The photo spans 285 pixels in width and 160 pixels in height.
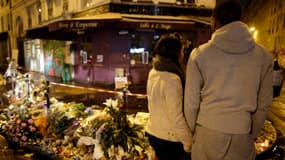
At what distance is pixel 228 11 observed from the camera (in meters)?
1.83

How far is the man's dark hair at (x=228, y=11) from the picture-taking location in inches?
71.9

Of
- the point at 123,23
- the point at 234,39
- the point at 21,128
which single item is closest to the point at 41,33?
the point at 123,23

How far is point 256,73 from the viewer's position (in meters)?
1.81

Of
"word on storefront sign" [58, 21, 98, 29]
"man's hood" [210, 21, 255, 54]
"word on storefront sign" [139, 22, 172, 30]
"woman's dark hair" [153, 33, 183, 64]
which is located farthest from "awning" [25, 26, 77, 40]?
"man's hood" [210, 21, 255, 54]

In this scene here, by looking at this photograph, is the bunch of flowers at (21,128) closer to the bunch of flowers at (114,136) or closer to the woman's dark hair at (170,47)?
the bunch of flowers at (114,136)

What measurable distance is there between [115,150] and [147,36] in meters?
9.44

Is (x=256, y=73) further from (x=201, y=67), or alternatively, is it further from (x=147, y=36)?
(x=147, y=36)

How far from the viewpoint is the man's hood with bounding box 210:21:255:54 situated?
1.79 m

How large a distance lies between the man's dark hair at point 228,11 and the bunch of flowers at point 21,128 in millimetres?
3624

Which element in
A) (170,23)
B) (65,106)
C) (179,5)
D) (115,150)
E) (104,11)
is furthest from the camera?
(179,5)

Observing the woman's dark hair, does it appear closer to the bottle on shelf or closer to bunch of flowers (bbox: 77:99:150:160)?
bunch of flowers (bbox: 77:99:150:160)

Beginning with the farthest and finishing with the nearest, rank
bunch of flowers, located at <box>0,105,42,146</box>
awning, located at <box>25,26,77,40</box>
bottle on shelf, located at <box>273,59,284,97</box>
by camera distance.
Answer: awning, located at <box>25,26,77,40</box> < bottle on shelf, located at <box>273,59,284,97</box> < bunch of flowers, located at <box>0,105,42,146</box>

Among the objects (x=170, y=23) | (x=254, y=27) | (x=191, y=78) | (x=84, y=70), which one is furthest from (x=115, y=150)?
(x=84, y=70)

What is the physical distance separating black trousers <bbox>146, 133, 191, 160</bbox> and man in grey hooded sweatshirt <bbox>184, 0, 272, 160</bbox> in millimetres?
492
